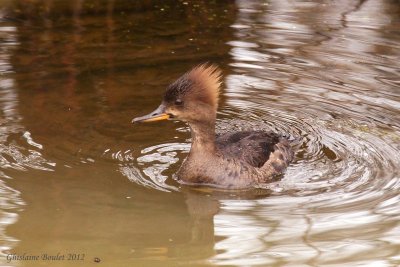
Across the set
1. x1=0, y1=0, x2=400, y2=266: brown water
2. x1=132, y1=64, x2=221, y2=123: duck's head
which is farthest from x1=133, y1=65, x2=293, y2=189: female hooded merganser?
x1=0, y1=0, x2=400, y2=266: brown water

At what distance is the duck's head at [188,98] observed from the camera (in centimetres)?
752

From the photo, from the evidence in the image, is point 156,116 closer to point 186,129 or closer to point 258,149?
point 258,149

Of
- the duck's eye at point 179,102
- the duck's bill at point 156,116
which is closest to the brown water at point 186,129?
the duck's bill at point 156,116

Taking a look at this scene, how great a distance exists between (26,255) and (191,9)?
26.4ft

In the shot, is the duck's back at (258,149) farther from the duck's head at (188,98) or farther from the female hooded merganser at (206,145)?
the duck's head at (188,98)

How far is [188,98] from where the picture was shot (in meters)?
7.54

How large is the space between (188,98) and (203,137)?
16.4 inches

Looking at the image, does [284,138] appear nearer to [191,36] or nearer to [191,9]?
[191,36]

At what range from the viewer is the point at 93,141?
27.8 feet

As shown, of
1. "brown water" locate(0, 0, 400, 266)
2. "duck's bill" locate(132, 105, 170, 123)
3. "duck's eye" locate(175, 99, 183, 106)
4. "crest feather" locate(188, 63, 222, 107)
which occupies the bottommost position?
"brown water" locate(0, 0, 400, 266)

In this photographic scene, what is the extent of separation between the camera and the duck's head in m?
7.52

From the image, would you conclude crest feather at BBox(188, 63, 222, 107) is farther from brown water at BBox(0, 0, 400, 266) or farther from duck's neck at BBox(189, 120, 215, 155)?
brown water at BBox(0, 0, 400, 266)

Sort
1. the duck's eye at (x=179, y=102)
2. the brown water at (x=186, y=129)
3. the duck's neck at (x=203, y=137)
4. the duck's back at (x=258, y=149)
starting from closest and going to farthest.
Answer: the brown water at (x=186, y=129)
the duck's eye at (x=179, y=102)
the duck's neck at (x=203, y=137)
the duck's back at (x=258, y=149)

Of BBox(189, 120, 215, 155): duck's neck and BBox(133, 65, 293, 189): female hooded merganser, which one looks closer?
BBox(133, 65, 293, 189): female hooded merganser
